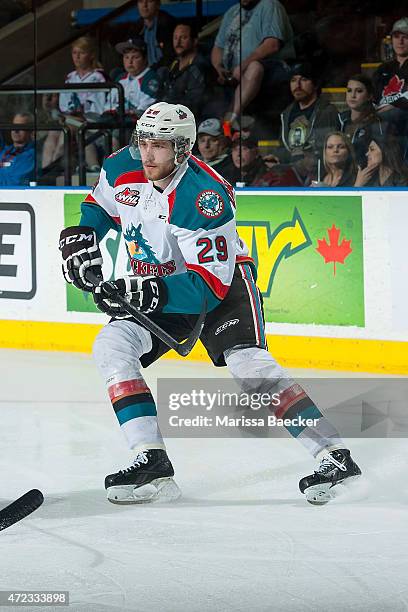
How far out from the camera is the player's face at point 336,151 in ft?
20.2

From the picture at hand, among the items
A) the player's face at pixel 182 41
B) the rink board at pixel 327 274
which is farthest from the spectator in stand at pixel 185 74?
the rink board at pixel 327 274

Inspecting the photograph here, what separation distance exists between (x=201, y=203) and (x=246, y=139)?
111 inches

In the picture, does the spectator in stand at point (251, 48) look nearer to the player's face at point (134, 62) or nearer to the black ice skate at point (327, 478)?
the player's face at point (134, 62)

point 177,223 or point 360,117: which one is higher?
point 360,117

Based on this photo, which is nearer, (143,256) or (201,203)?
(201,203)

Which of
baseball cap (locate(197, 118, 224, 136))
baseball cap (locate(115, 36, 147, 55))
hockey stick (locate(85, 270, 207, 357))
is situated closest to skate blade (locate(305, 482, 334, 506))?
hockey stick (locate(85, 270, 207, 357))

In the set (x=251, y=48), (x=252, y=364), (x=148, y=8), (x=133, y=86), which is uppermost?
(x=148, y=8)

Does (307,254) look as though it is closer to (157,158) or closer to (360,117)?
(360,117)

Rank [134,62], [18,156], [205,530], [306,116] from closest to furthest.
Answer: [205,530] < [306,116] < [18,156] < [134,62]

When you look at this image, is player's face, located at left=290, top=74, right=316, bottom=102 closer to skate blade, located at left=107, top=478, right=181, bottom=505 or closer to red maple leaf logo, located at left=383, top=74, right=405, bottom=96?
red maple leaf logo, located at left=383, top=74, right=405, bottom=96

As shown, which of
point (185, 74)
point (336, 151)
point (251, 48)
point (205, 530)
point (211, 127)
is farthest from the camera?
point (185, 74)

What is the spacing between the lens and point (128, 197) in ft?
13.0

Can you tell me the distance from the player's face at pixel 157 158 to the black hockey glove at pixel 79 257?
11.5 inches

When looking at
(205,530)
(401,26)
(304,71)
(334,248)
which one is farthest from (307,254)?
(205,530)
